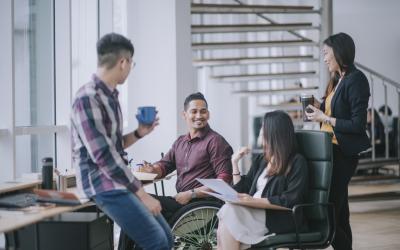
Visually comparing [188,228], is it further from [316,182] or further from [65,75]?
[65,75]

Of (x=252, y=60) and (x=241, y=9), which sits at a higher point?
(x=241, y=9)

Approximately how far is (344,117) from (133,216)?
5.19 feet

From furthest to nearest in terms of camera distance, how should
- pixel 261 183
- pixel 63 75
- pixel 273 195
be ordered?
pixel 63 75, pixel 261 183, pixel 273 195

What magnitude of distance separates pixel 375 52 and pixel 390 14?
855 mm

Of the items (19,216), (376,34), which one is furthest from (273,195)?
(376,34)

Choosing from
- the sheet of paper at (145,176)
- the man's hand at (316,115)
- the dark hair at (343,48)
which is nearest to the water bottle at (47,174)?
the sheet of paper at (145,176)

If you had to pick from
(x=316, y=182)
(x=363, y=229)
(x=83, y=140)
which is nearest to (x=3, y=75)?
(x=83, y=140)

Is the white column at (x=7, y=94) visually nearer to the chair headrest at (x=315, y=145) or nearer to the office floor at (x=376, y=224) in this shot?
the chair headrest at (x=315, y=145)

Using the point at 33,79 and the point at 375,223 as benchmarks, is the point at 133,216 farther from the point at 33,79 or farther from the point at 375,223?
the point at 375,223

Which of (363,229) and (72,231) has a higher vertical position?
(72,231)

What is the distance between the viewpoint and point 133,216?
243 centimetres

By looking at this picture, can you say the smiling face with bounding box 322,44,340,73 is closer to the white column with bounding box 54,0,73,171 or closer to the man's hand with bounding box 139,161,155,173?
the man's hand with bounding box 139,161,155,173

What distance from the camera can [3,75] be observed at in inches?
137

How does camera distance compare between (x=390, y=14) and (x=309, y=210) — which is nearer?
(x=309, y=210)
